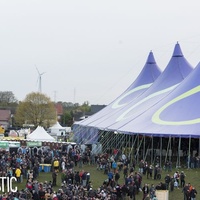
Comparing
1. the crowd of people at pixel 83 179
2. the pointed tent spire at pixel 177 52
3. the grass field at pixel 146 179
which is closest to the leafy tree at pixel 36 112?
the pointed tent spire at pixel 177 52

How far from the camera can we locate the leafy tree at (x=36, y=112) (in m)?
79.8

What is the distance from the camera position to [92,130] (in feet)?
121

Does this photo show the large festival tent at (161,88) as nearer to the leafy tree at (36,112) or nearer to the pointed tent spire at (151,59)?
the pointed tent spire at (151,59)

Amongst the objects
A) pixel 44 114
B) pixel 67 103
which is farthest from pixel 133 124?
pixel 67 103

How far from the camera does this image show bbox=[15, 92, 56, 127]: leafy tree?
79.8 meters

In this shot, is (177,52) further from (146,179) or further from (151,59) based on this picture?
(146,179)

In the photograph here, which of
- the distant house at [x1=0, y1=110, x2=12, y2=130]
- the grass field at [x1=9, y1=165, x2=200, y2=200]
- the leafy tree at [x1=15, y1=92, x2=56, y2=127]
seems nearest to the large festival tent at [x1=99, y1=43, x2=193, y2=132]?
the grass field at [x1=9, y1=165, x2=200, y2=200]

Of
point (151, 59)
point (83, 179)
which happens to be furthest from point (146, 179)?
point (151, 59)

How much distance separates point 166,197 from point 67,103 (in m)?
167

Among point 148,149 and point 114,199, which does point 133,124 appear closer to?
point 148,149

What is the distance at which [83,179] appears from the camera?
2020 cm

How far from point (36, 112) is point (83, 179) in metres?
60.7

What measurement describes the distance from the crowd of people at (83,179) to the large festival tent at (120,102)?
7.78 metres

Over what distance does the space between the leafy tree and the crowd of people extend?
50.5 meters
